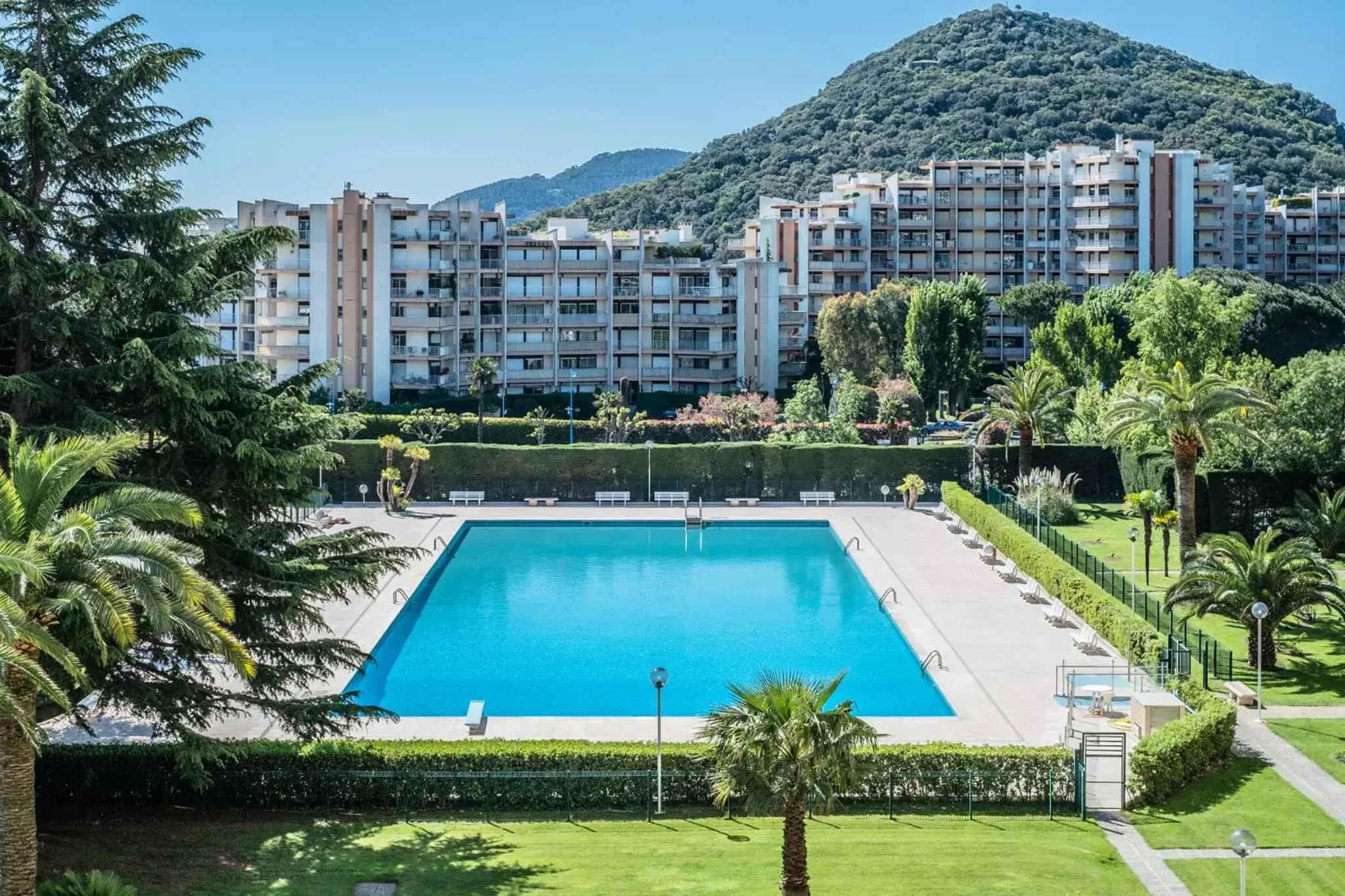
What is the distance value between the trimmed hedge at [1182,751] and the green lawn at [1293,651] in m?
4.22

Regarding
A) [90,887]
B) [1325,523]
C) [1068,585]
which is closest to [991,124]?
[1325,523]

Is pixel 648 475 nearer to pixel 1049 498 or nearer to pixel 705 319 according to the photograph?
pixel 1049 498

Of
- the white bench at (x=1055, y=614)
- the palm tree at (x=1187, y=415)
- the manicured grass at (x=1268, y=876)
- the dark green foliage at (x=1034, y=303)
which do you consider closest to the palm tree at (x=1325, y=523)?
the palm tree at (x=1187, y=415)

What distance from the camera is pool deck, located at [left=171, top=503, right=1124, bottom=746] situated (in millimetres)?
26859

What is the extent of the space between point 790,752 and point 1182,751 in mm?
9367

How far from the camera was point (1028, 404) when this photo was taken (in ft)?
171

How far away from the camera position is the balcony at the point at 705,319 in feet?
282

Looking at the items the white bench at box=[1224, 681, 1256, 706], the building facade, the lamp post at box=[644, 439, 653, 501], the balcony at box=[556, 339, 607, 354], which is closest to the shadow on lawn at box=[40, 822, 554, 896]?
the white bench at box=[1224, 681, 1256, 706]

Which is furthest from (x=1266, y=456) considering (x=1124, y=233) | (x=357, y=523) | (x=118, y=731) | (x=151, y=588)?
(x=1124, y=233)

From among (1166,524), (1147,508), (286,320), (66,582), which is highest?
(286,320)

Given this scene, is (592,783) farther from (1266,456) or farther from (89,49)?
(1266,456)

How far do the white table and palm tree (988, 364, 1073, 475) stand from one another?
25.5 m

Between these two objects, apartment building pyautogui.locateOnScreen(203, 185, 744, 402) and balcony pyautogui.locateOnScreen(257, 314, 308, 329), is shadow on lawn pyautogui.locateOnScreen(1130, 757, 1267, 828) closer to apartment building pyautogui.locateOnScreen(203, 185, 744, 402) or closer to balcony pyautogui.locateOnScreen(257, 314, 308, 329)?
apartment building pyautogui.locateOnScreen(203, 185, 744, 402)

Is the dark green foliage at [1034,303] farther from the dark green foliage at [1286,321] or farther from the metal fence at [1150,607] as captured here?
the metal fence at [1150,607]
